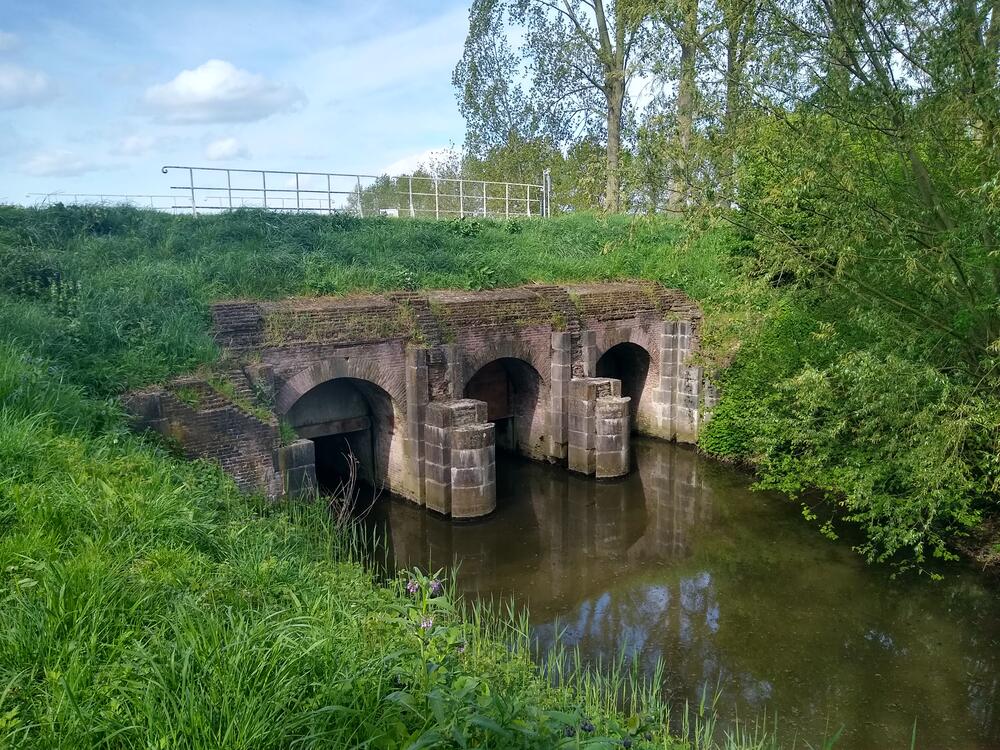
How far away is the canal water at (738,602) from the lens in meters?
7.23

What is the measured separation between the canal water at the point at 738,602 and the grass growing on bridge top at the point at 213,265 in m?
4.54

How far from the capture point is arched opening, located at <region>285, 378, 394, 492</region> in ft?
42.5

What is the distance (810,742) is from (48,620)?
633cm

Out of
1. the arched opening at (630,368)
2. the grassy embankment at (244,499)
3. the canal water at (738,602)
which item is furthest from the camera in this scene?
the arched opening at (630,368)

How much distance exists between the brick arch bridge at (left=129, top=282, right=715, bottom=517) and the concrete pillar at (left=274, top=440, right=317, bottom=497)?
0.02m

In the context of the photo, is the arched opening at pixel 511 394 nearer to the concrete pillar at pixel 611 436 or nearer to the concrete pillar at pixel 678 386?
the concrete pillar at pixel 611 436

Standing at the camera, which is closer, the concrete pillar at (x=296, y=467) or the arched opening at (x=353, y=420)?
the concrete pillar at (x=296, y=467)

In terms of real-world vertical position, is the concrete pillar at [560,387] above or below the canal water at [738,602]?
above

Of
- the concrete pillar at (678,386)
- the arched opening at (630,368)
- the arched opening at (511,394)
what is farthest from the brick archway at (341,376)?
the concrete pillar at (678,386)

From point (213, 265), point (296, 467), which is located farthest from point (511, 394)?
point (213, 265)

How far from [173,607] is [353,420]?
9.22 meters

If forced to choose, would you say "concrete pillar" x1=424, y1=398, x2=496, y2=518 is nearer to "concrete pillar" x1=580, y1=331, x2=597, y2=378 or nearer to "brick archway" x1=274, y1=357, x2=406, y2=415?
"brick archway" x1=274, y1=357, x2=406, y2=415

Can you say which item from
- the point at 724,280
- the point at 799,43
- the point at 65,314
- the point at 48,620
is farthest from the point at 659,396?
the point at 48,620

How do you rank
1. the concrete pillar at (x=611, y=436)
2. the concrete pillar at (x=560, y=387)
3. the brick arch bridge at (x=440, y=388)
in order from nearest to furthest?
the brick arch bridge at (x=440, y=388) < the concrete pillar at (x=611, y=436) < the concrete pillar at (x=560, y=387)
